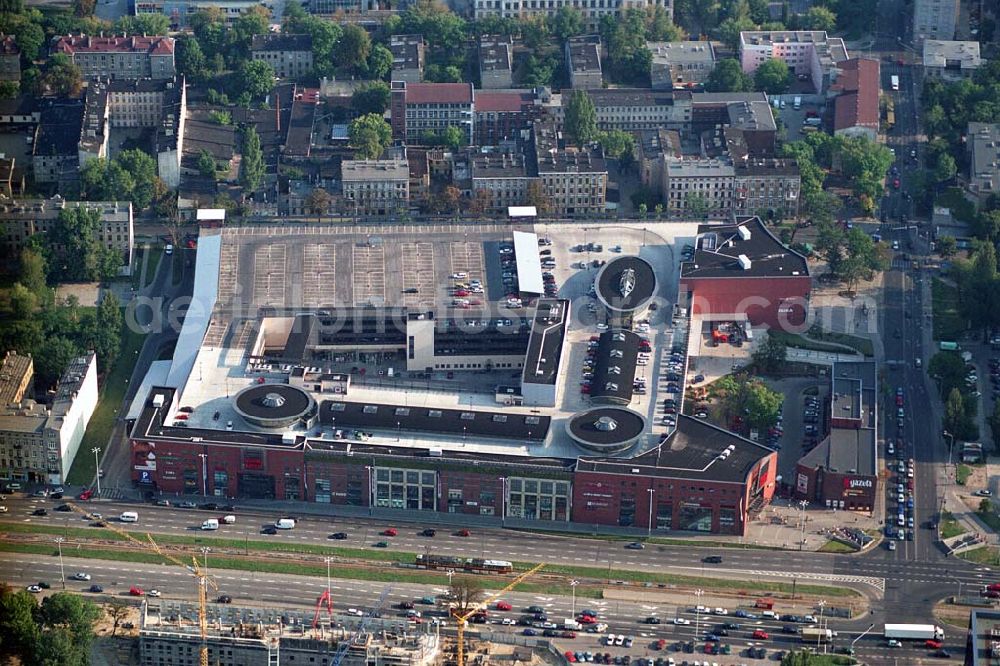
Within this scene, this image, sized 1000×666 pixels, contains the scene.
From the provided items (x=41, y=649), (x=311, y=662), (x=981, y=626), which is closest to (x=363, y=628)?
(x=311, y=662)

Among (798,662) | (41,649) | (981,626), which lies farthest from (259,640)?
(981,626)

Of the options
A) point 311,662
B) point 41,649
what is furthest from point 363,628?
point 41,649

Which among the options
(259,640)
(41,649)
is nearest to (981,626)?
(259,640)

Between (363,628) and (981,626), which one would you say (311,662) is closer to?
(363,628)

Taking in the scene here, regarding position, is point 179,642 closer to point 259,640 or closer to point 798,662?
point 259,640

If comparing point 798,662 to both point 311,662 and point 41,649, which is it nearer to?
point 311,662

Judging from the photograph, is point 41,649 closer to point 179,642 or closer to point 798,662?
point 179,642
